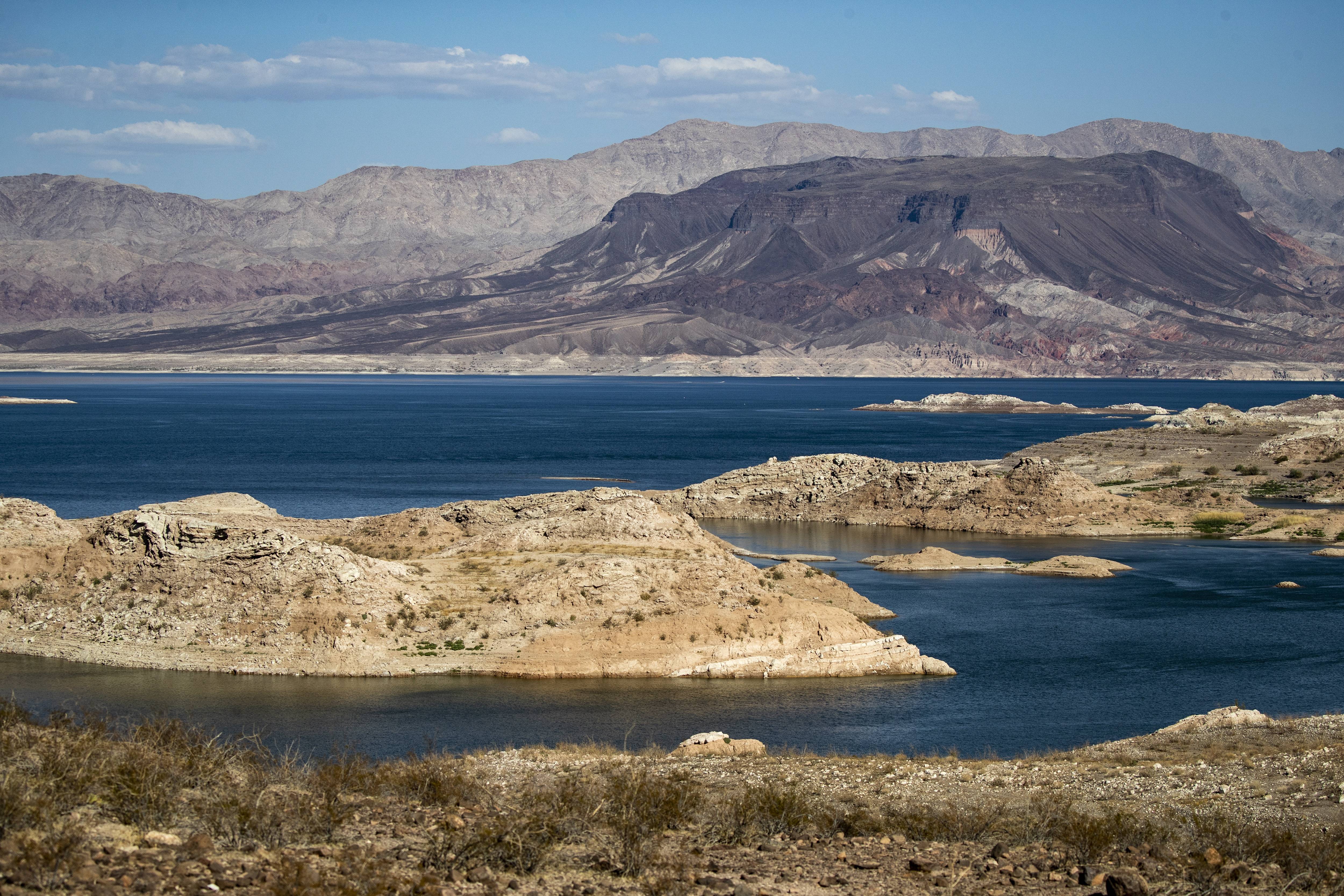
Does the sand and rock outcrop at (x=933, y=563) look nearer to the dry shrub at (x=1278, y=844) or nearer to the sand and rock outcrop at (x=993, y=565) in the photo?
the sand and rock outcrop at (x=993, y=565)

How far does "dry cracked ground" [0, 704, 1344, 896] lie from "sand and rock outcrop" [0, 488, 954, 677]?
12284 mm

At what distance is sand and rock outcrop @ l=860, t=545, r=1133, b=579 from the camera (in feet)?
183

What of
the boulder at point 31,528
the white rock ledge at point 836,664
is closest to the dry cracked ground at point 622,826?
the white rock ledge at point 836,664

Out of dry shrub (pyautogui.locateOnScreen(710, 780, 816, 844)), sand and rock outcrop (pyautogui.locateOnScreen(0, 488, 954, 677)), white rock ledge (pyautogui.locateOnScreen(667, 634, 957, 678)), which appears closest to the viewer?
dry shrub (pyautogui.locateOnScreen(710, 780, 816, 844))

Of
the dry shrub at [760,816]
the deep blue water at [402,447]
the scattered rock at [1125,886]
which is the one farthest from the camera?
the deep blue water at [402,447]

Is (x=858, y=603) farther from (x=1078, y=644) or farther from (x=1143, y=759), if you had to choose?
(x=1143, y=759)

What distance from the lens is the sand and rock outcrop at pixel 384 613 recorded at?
33.3 metres

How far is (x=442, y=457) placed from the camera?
113188 mm

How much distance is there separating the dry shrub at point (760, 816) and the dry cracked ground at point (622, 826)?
3 centimetres

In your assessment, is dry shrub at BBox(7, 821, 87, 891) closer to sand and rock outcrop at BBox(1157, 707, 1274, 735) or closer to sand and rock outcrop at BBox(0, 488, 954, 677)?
sand and rock outcrop at BBox(1157, 707, 1274, 735)

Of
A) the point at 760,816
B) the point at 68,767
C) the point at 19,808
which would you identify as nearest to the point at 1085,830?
the point at 760,816

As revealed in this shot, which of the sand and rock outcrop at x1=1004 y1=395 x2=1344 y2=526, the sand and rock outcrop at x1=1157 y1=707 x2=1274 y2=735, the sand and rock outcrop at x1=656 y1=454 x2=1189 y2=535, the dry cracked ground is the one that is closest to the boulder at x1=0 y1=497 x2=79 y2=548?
the dry cracked ground

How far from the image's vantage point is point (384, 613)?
3431 cm

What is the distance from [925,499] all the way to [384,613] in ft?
150
